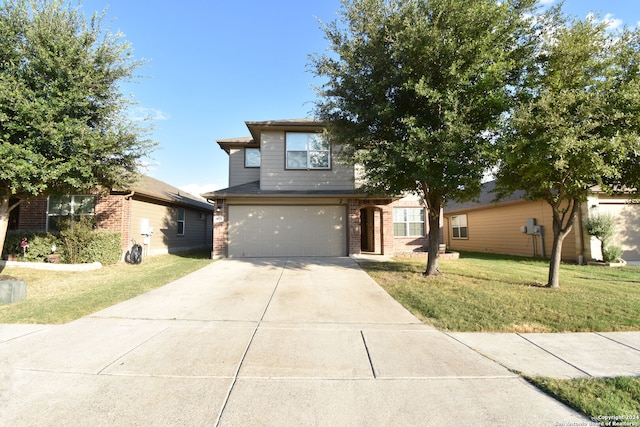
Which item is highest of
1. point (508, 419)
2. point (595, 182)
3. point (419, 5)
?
point (419, 5)

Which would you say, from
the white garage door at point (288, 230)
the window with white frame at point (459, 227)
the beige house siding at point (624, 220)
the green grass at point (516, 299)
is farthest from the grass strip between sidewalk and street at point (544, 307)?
the window with white frame at point (459, 227)

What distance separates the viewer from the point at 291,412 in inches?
106

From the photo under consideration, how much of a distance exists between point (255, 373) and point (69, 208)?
13.5m

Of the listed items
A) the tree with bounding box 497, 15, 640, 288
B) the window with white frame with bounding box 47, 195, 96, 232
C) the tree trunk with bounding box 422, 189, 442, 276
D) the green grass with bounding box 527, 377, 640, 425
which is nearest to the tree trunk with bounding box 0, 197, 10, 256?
the window with white frame with bounding box 47, 195, 96, 232

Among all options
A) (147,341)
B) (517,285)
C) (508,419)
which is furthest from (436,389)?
(517,285)

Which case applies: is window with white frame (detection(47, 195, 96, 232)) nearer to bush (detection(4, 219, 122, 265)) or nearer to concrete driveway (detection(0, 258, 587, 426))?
bush (detection(4, 219, 122, 265))

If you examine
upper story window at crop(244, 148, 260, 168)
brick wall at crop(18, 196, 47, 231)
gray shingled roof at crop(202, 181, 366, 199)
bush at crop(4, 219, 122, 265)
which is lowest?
bush at crop(4, 219, 122, 265)

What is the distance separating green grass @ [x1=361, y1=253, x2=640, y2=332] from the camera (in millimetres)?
5125

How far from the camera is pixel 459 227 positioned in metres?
22.0

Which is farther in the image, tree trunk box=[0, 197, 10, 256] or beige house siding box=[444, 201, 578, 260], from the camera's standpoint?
beige house siding box=[444, 201, 578, 260]

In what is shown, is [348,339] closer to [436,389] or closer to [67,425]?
[436,389]

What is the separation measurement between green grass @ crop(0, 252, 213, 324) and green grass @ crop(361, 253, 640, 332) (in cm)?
598

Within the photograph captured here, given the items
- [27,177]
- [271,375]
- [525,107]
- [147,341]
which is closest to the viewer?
[271,375]

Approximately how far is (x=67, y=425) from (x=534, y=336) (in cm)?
562
